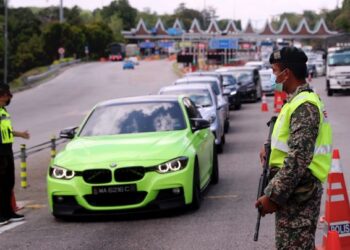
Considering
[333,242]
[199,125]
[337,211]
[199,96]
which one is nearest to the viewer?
[333,242]

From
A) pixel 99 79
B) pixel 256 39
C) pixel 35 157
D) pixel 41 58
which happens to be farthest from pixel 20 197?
pixel 256 39

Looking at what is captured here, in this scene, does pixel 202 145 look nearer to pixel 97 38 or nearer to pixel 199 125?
pixel 199 125

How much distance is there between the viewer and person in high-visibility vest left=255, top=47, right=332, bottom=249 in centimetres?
472

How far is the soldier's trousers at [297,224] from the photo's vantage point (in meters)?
4.86

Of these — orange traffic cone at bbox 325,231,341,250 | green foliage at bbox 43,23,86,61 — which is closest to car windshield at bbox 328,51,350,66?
orange traffic cone at bbox 325,231,341,250

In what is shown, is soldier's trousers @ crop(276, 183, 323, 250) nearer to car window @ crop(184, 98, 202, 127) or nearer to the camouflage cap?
the camouflage cap

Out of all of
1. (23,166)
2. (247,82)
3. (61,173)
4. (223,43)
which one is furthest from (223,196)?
(223,43)

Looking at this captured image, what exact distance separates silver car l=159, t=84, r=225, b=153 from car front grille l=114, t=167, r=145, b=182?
24.9ft

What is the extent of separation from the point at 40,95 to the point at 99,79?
18.2 meters

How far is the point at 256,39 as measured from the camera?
148250 millimetres

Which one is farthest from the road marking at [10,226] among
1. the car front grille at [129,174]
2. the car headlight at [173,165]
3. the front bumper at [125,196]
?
the car headlight at [173,165]

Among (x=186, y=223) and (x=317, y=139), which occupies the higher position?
(x=317, y=139)

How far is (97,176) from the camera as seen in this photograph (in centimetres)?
991

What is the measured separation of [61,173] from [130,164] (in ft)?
3.08
